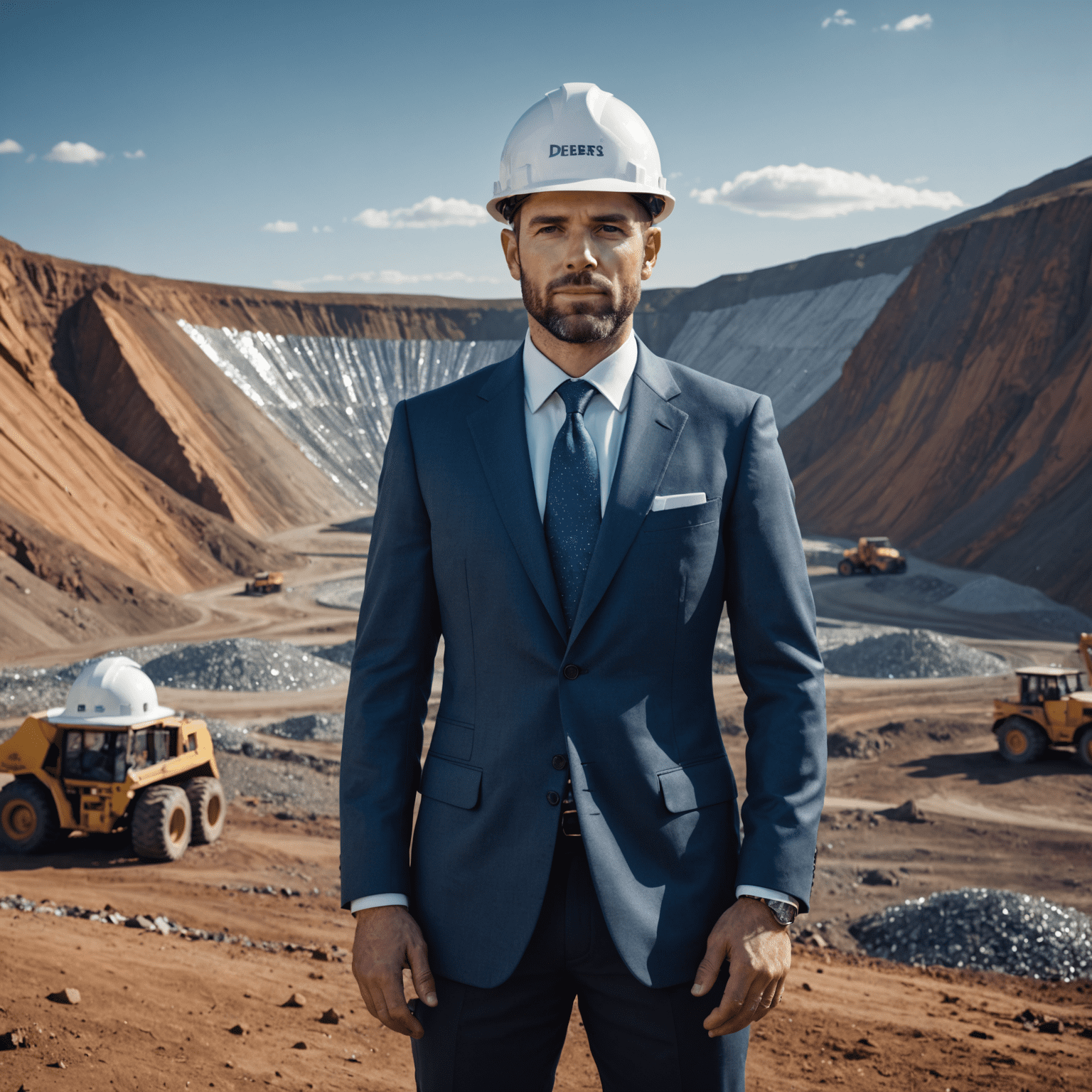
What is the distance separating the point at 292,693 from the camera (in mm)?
21625

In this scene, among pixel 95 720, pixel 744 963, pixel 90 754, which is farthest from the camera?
pixel 90 754

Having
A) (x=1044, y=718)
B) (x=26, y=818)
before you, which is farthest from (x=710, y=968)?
(x=1044, y=718)

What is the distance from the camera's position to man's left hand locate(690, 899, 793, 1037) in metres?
2.30

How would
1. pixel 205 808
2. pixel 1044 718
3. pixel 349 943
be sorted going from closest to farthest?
pixel 349 943, pixel 205 808, pixel 1044 718

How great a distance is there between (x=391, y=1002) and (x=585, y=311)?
1.68 meters

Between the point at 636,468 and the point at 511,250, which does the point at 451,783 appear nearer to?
the point at 636,468

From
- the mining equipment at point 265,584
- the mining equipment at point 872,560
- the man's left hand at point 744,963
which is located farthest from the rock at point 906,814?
the mining equipment at point 265,584

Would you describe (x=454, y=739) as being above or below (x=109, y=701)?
above

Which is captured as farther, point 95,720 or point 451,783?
point 95,720

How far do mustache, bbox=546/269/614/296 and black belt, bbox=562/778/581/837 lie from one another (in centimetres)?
118

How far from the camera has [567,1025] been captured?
2.44 m

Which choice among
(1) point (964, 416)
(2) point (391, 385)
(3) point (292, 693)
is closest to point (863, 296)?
(1) point (964, 416)

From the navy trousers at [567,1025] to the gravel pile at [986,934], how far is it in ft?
26.9

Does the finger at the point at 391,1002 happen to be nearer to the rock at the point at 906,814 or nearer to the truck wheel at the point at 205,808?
the truck wheel at the point at 205,808
